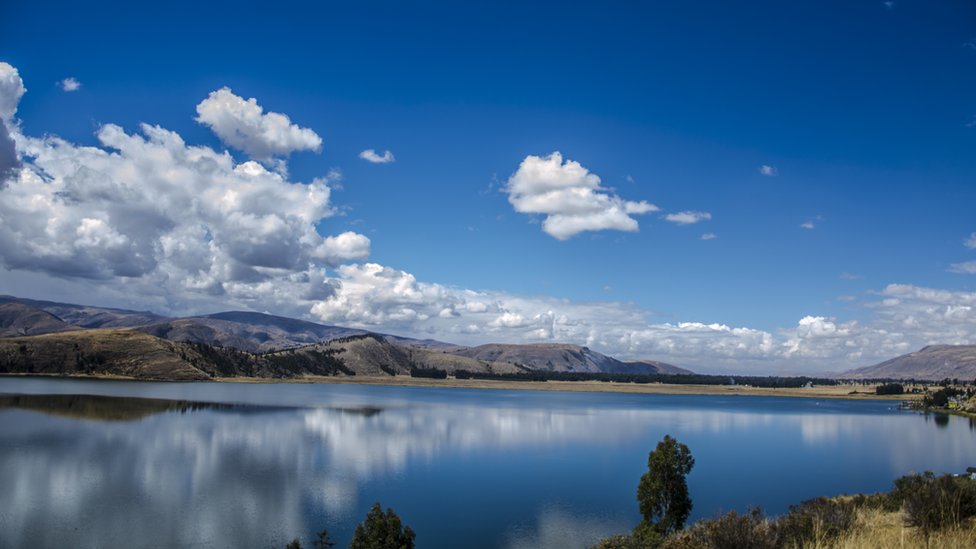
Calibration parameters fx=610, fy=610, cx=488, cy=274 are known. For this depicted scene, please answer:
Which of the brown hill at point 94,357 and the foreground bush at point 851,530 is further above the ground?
the foreground bush at point 851,530

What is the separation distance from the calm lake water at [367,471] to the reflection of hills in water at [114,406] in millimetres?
526

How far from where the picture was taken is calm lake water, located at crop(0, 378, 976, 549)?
33.0 metres

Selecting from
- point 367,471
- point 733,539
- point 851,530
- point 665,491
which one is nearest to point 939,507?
point 851,530

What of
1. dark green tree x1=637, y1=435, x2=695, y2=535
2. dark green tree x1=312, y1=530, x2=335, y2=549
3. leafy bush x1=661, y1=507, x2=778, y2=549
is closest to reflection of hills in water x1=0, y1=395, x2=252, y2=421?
dark green tree x1=312, y1=530, x2=335, y2=549

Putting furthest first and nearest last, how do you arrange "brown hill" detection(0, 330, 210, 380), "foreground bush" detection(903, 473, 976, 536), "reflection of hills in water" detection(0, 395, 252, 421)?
"brown hill" detection(0, 330, 210, 380) → "reflection of hills in water" detection(0, 395, 252, 421) → "foreground bush" detection(903, 473, 976, 536)

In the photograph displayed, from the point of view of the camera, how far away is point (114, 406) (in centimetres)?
9212

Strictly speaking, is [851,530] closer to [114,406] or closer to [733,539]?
[733,539]

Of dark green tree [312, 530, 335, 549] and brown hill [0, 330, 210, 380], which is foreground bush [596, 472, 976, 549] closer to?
dark green tree [312, 530, 335, 549]

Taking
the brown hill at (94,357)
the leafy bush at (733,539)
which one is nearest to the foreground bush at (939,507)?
the leafy bush at (733,539)

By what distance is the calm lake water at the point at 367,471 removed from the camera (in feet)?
108

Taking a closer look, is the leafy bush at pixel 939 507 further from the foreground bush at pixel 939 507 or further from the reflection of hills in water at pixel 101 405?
the reflection of hills in water at pixel 101 405

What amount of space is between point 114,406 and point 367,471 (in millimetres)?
62134

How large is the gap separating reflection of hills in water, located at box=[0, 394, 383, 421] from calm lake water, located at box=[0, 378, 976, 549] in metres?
0.53

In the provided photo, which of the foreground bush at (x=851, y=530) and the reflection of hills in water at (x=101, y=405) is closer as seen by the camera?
the foreground bush at (x=851, y=530)
